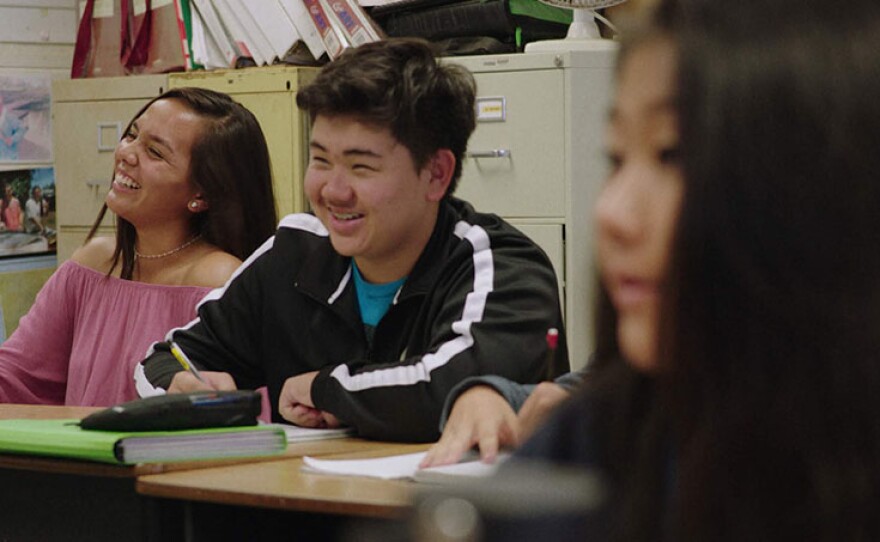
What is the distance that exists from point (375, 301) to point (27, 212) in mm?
2204

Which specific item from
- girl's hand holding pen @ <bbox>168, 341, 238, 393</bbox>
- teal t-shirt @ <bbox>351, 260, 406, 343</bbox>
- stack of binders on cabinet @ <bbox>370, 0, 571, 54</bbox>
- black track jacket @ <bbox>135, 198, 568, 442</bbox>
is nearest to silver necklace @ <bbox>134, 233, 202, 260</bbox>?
black track jacket @ <bbox>135, 198, 568, 442</bbox>

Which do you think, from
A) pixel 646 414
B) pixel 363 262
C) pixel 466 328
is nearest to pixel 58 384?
pixel 363 262

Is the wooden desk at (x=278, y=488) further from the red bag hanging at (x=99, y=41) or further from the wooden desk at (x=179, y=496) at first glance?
the red bag hanging at (x=99, y=41)

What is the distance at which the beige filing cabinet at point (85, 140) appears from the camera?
384 centimetres

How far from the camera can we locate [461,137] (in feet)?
7.33

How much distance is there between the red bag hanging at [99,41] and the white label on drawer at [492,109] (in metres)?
1.27

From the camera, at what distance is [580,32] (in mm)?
3170

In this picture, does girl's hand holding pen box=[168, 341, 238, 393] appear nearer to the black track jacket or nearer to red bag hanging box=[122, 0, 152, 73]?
the black track jacket

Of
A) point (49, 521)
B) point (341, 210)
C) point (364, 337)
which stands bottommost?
point (49, 521)

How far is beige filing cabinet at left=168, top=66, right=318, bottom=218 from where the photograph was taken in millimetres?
3480

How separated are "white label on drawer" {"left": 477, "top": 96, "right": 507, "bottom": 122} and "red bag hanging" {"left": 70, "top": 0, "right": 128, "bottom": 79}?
1.27 metres

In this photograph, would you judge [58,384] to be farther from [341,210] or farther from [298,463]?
[298,463]

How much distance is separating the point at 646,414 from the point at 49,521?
1.37 meters

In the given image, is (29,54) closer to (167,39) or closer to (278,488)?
(167,39)
